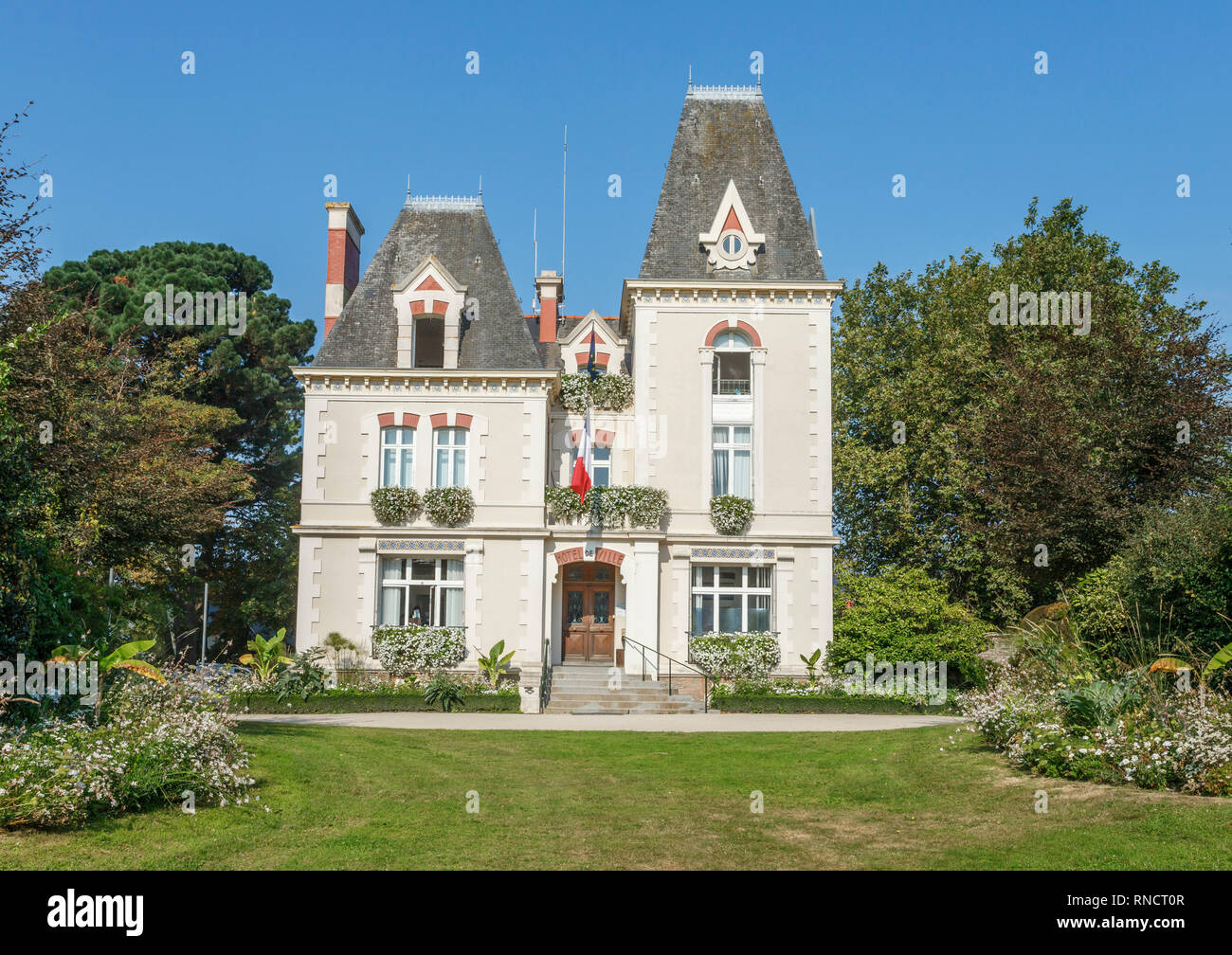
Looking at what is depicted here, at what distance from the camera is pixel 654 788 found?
12.9 m

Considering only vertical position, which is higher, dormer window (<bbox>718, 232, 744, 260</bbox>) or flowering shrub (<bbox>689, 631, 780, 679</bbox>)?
dormer window (<bbox>718, 232, 744, 260</bbox>)

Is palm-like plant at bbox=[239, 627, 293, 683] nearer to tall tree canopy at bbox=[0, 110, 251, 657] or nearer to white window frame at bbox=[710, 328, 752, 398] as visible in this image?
tall tree canopy at bbox=[0, 110, 251, 657]

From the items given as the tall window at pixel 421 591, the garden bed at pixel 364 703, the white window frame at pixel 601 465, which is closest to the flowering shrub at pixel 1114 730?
the garden bed at pixel 364 703

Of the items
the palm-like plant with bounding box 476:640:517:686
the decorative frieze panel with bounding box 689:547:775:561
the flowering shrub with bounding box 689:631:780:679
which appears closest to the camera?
the palm-like plant with bounding box 476:640:517:686

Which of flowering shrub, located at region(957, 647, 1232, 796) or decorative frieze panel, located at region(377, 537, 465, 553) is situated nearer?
flowering shrub, located at region(957, 647, 1232, 796)

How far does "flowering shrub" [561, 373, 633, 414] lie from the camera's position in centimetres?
2841

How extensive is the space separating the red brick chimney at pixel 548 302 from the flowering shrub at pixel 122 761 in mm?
19203

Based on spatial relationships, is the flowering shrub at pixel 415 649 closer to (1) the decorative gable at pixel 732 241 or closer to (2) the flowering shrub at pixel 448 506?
(2) the flowering shrub at pixel 448 506

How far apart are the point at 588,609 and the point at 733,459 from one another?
5.18m

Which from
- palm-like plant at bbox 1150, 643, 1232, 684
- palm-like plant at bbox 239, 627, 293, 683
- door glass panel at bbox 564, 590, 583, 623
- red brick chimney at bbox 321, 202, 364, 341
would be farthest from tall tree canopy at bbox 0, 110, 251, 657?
palm-like plant at bbox 1150, 643, 1232, 684

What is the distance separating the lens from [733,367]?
27.9 meters

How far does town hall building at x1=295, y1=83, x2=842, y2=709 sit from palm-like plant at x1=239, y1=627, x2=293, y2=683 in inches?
43.4
